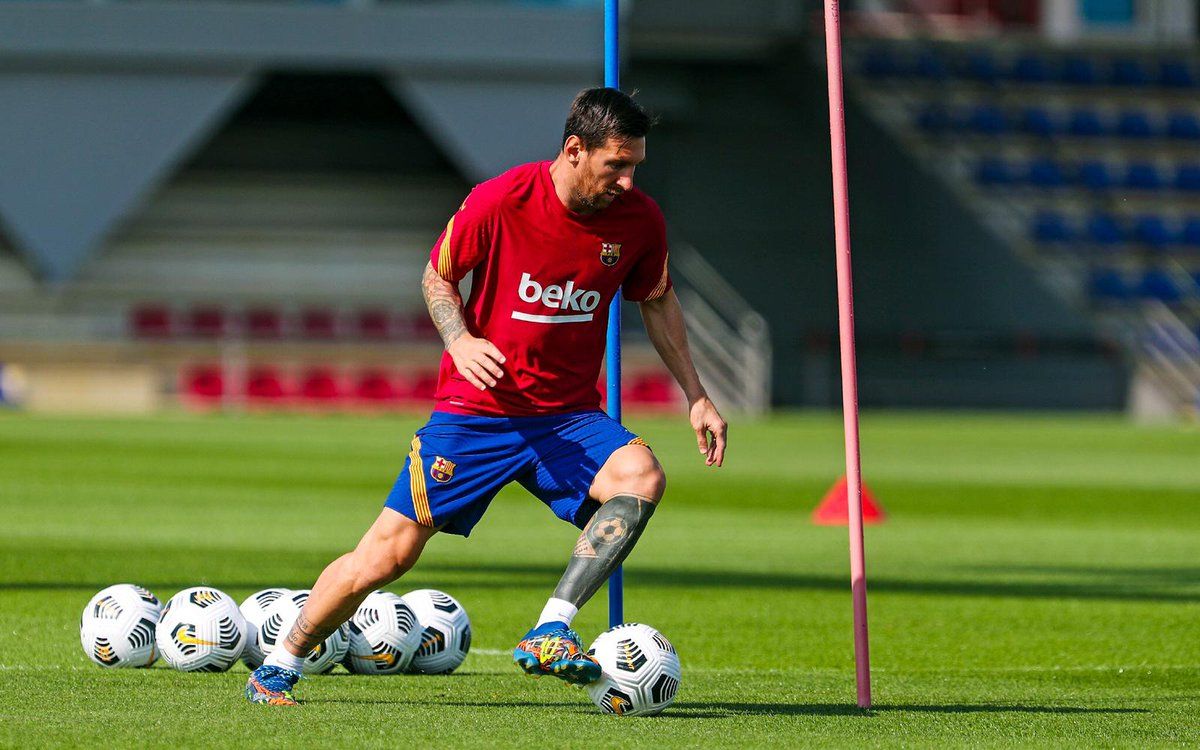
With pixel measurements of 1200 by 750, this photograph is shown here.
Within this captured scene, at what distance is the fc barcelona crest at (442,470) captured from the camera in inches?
237

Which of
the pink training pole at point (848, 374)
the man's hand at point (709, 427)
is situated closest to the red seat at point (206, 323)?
the pink training pole at point (848, 374)

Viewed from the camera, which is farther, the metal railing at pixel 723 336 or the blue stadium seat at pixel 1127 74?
the blue stadium seat at pixel 1127 74

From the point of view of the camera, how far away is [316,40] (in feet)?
121

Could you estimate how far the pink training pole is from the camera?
6293 millimetres

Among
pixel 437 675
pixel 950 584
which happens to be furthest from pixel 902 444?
pixel 437 675

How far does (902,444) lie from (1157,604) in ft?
57.5

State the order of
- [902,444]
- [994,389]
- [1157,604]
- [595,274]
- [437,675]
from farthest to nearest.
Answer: [994,389] → [902,444] → [1157,604] → [437,675] → [595,274]

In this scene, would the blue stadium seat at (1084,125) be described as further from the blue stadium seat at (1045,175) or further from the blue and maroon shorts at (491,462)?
the blue and maroon shorts at (491,462)

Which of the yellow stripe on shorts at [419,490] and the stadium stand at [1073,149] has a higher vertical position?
the yellow stripe on shorts at [419,490]

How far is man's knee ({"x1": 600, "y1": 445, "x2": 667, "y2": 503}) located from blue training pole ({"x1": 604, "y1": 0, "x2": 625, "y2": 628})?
75 centimetres

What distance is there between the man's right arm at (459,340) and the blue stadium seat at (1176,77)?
3983 centimetres

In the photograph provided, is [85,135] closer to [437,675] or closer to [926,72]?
[926,72]

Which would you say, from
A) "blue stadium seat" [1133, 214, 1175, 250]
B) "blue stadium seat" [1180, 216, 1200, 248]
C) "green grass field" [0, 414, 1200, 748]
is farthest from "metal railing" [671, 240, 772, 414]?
"green grass field" [0, 414, 1200, 748]

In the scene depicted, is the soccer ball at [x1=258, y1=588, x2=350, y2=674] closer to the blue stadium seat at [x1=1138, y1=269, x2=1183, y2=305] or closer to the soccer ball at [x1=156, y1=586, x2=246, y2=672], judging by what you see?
the soccer ball at [x1=156, y1=586, x2=246, y2=672]
